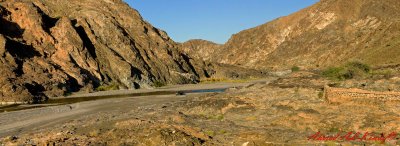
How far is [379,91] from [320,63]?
111 m

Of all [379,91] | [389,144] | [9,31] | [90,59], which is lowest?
[389,144]

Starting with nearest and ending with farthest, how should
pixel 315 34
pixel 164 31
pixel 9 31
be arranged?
1. pixel 9 31
2. pixel 164 31
3. pixel 315 34

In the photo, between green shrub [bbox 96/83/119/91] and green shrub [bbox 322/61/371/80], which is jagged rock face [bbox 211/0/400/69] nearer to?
green shrub [bbox 322/61/371/80]

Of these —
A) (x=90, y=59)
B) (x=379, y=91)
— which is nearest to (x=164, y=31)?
(x=90, y=59)

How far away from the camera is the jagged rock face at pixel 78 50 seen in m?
84.8

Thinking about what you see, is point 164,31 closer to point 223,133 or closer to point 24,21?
point 24,21

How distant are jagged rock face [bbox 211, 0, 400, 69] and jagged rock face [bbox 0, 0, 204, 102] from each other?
140 feet

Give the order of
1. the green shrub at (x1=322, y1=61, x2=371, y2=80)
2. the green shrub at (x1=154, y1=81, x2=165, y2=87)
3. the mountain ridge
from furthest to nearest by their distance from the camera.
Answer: the mountain ridge < the green shrub at (x1=154, y1=81, x2=165, y2=87) < the green shrub at (x1=322, y1=61, x2=371, y2=80)

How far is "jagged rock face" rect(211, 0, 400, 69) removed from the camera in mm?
122350

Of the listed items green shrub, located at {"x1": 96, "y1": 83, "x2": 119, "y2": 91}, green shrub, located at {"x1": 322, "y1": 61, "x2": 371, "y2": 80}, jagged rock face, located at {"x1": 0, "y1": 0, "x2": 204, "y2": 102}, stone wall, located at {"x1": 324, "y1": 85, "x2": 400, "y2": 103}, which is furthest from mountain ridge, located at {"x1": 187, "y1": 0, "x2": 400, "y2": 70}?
stone wall, located at {"x1": 324, "y1": 85, "x2": 400, "y2": 103}

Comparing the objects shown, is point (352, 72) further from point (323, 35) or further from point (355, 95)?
point (323, 35)

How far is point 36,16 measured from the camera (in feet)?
347

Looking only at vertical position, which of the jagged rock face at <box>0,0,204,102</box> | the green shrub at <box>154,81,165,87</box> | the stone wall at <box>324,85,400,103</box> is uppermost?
the jagged rock face at <box>0,0,204,102</box>

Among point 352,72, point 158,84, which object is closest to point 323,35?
point 158,84
